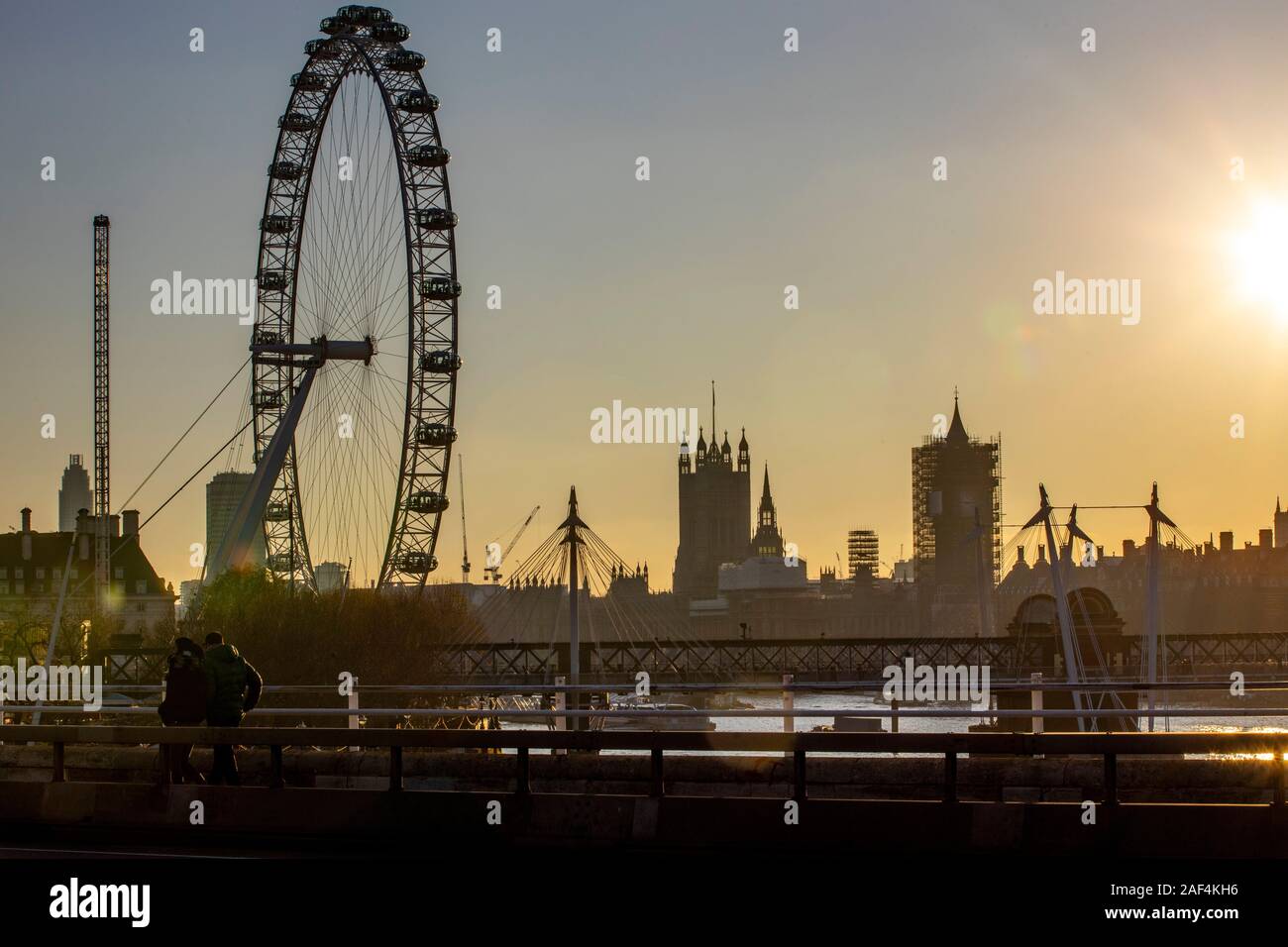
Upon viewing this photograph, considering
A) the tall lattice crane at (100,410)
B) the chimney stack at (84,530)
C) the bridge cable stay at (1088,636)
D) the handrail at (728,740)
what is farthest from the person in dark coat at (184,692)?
the chimney stack at (84,530)

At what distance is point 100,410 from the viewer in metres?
145

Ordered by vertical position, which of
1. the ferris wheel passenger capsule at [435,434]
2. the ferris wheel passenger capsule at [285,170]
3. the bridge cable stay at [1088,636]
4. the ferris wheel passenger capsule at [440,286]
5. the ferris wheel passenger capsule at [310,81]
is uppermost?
the ferris wheel passenger capsule at [310,81]

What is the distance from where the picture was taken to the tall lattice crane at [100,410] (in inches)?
5266

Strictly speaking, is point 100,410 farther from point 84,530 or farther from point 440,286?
point 440,286

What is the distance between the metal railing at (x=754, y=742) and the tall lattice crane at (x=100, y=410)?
113161 millimetres

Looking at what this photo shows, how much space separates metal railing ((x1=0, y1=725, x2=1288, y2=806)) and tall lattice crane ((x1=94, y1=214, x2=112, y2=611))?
113 metres

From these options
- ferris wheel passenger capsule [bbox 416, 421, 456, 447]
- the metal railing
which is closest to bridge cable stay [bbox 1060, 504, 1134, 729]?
ferris wheel passenger capsule [bbox 416, 421, 456, 447]

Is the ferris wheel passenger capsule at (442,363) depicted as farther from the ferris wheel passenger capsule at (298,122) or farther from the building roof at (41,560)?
the building roof at (41,560)

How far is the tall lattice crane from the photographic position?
134 metres

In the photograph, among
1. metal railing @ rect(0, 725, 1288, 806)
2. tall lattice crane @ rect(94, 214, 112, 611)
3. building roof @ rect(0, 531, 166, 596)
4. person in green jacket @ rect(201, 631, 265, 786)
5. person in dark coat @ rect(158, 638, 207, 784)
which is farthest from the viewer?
building roof @ rect(0, 531, 166, 596)

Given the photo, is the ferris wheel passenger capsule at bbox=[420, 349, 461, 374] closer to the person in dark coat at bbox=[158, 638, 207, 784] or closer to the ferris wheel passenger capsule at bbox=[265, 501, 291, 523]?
the ferris wheel passenger capsule at bbox=[265, 501, 291, 523]

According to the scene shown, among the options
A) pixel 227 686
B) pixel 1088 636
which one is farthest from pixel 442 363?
pixel 227 686
